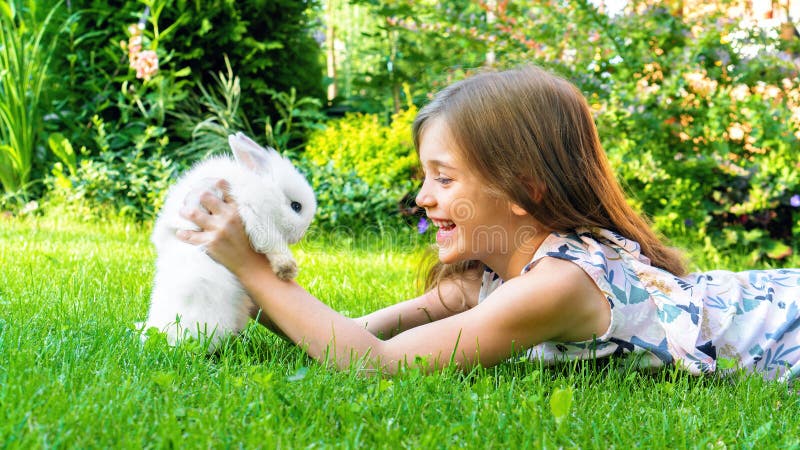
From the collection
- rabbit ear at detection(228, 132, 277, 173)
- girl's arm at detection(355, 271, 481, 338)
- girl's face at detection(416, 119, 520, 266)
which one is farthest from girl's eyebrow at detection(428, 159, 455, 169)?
girl's arm at detection(355, 271, 481, 338)

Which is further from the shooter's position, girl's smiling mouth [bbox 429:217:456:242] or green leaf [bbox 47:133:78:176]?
green leaf [bbox 47:133:78:176]

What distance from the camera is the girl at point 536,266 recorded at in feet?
6.57

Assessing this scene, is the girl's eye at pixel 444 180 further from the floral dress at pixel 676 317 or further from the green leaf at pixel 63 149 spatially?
the green leaf at pixel 63 149

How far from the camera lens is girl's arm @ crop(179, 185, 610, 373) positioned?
198cm

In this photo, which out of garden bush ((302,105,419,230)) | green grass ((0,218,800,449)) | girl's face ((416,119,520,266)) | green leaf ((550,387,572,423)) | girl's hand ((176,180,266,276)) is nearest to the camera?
green grass ((0,218,800,449))

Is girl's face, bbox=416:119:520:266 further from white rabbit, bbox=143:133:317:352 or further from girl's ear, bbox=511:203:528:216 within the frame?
white rabbit, bbox=143:133:317:352

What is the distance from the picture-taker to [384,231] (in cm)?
551

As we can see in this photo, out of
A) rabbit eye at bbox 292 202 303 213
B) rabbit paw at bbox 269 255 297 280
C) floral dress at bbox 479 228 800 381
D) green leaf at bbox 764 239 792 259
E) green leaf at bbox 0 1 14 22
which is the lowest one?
green leaf at bbox 764 239 792 259

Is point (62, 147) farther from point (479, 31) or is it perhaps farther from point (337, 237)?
point (479, 31)

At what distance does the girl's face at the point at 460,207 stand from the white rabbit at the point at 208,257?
39 cm

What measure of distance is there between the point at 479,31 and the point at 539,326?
4063 mm

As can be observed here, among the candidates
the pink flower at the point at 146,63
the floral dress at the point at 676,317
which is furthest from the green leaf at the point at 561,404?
the pink flower at the point at 146,63

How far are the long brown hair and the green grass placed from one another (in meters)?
0.48

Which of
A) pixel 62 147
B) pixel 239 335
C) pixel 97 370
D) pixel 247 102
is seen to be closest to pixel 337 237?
pixel 247 102
